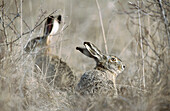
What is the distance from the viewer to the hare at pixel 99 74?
361cm

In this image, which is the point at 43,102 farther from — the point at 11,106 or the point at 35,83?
the point at 11,106

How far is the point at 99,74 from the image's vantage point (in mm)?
3877

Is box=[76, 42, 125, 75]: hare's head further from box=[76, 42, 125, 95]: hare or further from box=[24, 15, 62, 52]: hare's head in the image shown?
box=[24, 15, 62, 52]: hare's head

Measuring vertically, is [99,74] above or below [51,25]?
below

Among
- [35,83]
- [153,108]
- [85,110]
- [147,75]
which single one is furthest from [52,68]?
[153,108]

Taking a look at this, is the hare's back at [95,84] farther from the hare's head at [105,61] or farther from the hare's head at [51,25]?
the hare's head at [51,25]

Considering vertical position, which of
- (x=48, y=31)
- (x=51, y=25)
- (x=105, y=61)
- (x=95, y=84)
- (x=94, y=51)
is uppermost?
(x=51, y=25)

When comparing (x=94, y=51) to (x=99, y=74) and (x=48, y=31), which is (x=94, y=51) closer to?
(x=99, y=74)

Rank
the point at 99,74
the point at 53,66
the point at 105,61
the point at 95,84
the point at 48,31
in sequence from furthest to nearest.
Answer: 1. the point at 48,31
2. the point at 53,66
3. the point at 105,61
4. the point at 99,74
5. the point at 95,84

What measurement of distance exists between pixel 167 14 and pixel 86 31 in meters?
3.91

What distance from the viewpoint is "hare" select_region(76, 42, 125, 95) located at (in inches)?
142

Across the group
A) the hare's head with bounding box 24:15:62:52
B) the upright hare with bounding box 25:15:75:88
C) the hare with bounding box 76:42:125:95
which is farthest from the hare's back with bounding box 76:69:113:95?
the hare's head with bounding box 24:15:62:52

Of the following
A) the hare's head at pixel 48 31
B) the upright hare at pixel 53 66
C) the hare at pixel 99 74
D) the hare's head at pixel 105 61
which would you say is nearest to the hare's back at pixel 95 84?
the hare at pixel 99 74

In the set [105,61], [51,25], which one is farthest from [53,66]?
[105,61]
